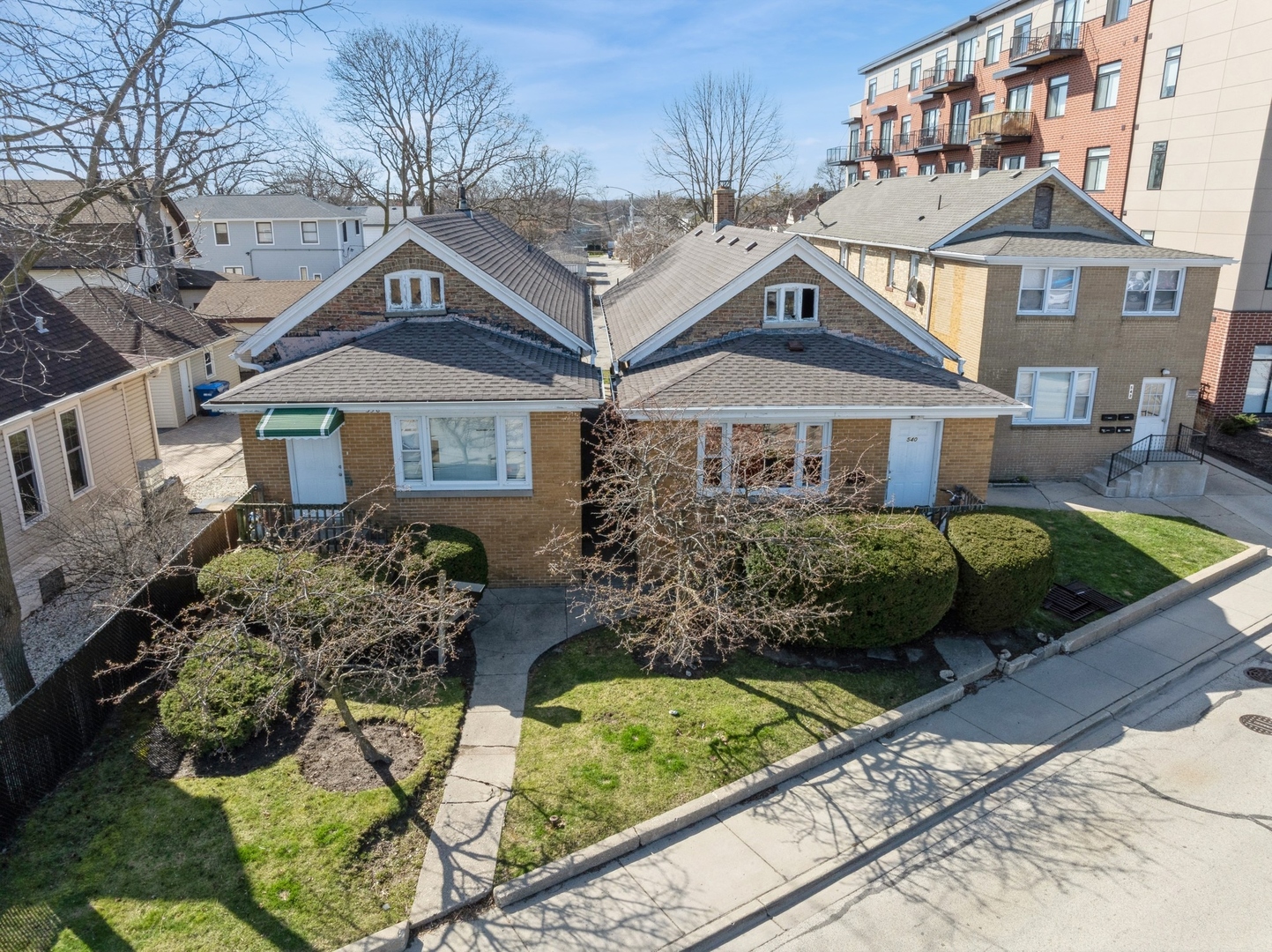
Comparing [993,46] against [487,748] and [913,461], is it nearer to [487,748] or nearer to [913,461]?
[913,461]

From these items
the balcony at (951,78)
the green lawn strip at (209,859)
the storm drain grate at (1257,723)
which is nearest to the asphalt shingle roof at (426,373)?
the green lawn strip at (209,859)

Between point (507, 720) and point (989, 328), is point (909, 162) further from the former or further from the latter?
point (507, 720)

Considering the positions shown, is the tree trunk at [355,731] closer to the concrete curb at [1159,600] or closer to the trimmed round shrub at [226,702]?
the trimmed round shrub at [226,702]

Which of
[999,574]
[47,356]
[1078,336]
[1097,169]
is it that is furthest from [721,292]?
[1097,169]

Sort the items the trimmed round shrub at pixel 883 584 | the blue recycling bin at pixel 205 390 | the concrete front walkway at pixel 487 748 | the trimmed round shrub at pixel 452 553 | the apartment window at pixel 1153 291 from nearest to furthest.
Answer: the concrete front walkway at pixel 487 748
the trimmed round shrub at pixel 883 584
the trimmed round shrub at pixel 452 553
the apartment window at pixel 1153 291
the blue recycling bin at pixel 205 390

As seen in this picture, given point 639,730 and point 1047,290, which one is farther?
point 1047,290
